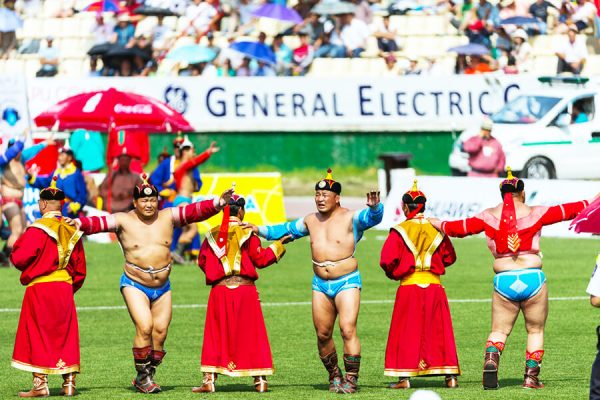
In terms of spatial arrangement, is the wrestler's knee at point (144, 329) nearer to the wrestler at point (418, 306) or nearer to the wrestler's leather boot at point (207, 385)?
the wrestler's leather boot at point (207, 385)

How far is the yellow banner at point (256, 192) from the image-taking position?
2900 centimetres

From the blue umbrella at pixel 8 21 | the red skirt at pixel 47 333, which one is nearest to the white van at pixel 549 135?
the blue umbrella at pixel 8 21

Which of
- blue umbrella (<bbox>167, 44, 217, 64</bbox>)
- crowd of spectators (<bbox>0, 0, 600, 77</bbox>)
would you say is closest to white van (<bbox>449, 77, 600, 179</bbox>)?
crowd of spectators (<bbox>0, 0, 600, 77</bbox>)

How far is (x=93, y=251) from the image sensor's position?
88.8 ft

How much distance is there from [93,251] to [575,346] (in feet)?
41.3

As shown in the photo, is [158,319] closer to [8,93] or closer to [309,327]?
[309,327]

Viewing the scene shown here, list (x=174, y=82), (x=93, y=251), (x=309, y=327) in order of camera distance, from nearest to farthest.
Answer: (x=309, y=327)
(x=93, y=251)
(x=174, y=82)

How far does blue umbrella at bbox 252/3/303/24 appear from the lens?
34281 millimetres

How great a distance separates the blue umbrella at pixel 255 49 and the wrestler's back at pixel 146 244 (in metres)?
21.2

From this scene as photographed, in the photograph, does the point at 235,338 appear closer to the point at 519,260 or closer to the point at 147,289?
the point at 147,289

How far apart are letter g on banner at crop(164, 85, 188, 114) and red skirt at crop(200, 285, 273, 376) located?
21.9 m

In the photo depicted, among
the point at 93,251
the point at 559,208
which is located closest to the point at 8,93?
the point at 93,251

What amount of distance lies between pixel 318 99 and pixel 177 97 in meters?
3.02

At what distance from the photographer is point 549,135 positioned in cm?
3216
